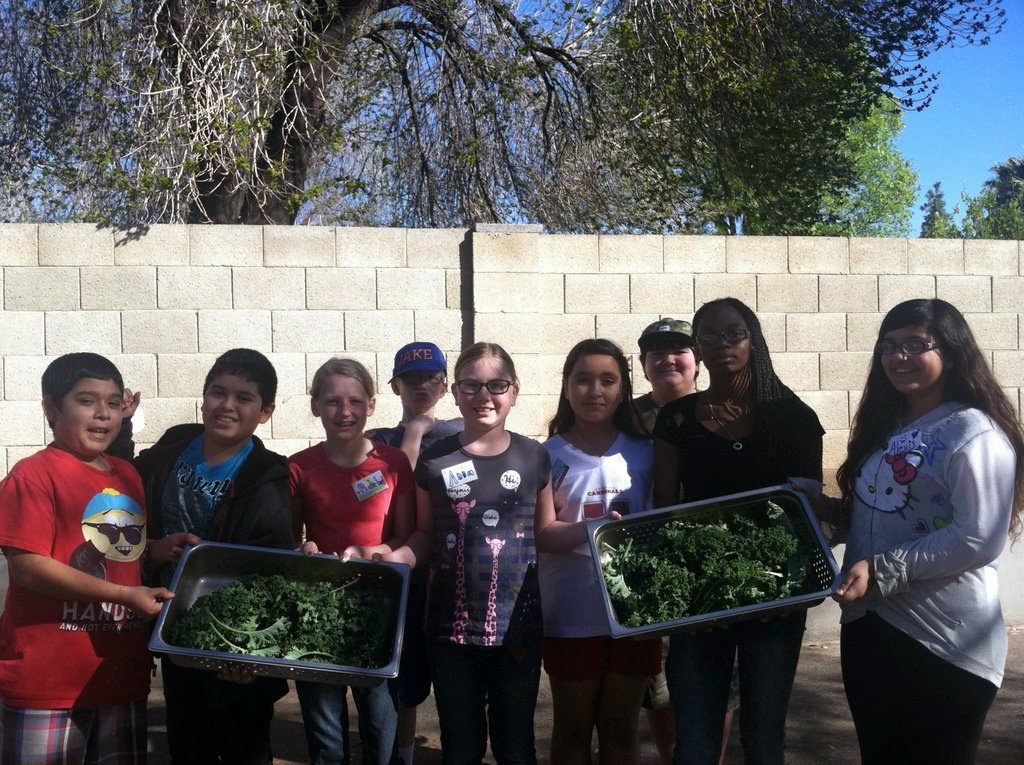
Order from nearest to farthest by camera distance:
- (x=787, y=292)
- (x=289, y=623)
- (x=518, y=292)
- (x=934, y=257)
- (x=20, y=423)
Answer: (x=289, y=623) < (x=20, y=423) < (x=518, y=292) < (x=787, y=292) < (x=934, y=257)

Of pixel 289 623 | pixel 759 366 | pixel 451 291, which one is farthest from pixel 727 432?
pixel 451 291

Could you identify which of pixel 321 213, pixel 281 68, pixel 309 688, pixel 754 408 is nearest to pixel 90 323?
pixel 281 68

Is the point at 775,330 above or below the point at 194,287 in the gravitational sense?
below

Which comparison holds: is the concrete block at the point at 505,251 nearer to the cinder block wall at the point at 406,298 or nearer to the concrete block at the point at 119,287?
the cinder block wall at the point at 406,298

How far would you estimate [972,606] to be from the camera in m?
2.49

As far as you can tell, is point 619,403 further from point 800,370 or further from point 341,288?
point 800,370

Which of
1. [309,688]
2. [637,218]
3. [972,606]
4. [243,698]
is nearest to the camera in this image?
[972,606]

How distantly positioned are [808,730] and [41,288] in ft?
16.5

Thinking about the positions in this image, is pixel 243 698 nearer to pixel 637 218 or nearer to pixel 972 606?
pixel 972 606

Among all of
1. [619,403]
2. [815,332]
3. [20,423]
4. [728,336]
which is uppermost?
[815,332]

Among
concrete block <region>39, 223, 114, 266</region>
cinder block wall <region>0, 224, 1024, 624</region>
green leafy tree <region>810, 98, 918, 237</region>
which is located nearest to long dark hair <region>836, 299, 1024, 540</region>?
cinder block wall <region>0, 224, 1024, 624</region>

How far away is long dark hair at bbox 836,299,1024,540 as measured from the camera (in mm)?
2570

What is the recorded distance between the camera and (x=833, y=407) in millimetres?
6719

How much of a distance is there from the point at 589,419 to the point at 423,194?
8312mm
